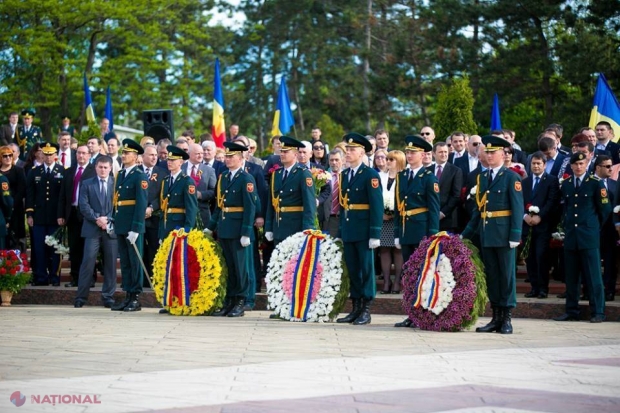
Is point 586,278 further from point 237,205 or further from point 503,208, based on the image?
point 237,205

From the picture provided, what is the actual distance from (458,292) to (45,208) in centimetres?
761

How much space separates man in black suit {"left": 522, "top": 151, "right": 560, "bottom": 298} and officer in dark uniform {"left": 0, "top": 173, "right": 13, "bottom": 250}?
25.3 feet

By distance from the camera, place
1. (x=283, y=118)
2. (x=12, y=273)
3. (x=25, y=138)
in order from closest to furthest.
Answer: (x=12, y=273) < (x=283, y=118) < (x=25, y=138)

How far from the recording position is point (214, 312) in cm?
1357

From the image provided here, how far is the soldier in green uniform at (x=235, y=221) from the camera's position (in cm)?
1329

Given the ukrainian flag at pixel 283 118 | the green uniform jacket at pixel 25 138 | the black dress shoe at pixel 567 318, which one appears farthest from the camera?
the green uniform jacket at pixel 25 138

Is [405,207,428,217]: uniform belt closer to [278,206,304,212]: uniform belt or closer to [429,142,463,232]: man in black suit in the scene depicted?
[278,206,304,212]: uniform belt

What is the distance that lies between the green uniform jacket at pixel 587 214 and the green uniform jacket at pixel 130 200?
5482 mm

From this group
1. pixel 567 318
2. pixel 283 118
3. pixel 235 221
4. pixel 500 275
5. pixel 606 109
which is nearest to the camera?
pixel 500 275

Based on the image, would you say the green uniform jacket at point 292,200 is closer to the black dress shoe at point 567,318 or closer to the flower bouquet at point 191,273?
the flower bouquet at point 191,273

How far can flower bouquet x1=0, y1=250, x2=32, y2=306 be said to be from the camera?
15258 millimetres

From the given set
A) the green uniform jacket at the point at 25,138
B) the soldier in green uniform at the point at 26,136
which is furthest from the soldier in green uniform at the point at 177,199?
the green uniform jacket at the point at 25,138

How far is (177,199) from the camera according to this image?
45.6 feet

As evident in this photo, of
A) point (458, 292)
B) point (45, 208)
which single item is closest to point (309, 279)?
point (458, 292)
